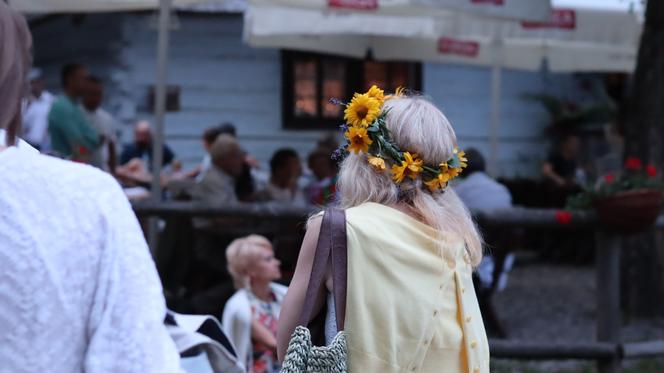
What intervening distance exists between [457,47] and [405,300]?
383 inches

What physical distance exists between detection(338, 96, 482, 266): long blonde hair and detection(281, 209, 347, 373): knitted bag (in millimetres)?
188

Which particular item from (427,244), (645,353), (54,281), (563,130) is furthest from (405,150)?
(563,130)

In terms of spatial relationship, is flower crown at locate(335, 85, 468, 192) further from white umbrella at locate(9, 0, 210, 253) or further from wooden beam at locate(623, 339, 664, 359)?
white umbrella at locate(9, 0, 210, 253)

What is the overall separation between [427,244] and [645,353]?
4.28m

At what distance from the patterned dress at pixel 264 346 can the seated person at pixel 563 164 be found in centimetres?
875

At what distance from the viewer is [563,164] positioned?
14539mm

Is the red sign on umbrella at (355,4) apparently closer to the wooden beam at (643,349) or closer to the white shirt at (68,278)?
the wooden beam at (643,349)

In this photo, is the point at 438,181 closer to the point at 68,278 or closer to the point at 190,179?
the point at 68,278

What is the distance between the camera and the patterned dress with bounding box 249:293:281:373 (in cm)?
562

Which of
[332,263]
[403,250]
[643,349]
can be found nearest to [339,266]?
[332,263]

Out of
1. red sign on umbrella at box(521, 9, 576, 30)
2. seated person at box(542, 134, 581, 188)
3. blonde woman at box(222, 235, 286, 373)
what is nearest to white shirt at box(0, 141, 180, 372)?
blonde woman at box(222, 235, 286, 373)

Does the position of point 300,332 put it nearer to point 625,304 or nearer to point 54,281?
point 54,281

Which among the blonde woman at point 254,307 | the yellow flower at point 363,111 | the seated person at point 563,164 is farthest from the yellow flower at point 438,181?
the seated person at point 563,164

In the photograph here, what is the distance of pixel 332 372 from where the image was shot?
2.82m
